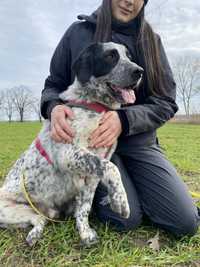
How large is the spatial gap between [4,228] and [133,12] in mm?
2207

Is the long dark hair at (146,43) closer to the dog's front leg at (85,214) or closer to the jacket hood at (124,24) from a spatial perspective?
the jacket hood at (124,24)

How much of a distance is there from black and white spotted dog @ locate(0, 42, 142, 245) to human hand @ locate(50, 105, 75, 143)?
5 cm

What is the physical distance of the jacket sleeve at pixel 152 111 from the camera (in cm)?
360

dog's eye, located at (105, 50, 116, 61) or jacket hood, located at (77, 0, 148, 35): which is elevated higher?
jacket hood, located at (77, 0, 148, 35)

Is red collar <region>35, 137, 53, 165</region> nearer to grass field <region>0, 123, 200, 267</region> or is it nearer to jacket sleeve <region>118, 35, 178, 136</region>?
grass field <region>0, 123, 200, 267</region>

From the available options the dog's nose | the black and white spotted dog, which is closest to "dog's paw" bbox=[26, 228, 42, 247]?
the black and white spotted dog

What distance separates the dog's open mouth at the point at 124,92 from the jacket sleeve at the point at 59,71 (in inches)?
25.6

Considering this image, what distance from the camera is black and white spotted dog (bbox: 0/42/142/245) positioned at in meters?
3.36

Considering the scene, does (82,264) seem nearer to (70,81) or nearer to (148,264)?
(148,264)

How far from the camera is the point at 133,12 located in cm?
379

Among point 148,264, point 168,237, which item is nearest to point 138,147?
point 168,237

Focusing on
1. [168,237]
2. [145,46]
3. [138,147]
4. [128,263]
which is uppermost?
[145,46]

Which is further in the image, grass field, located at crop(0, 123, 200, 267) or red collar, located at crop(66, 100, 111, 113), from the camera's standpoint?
red collar, located at crop(66, 100, 111, 113)

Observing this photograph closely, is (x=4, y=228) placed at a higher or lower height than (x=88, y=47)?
lower
